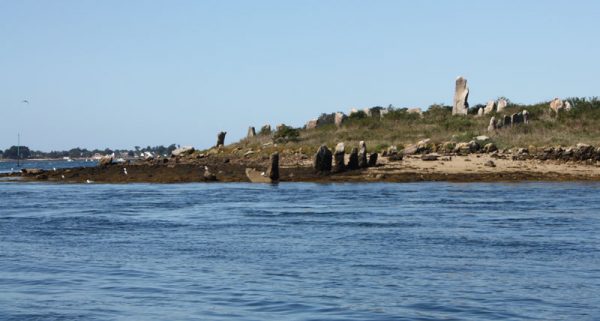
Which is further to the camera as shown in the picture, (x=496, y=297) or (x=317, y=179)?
(x=317, y=179)

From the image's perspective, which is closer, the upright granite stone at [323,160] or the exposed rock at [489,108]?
the upright granite stone at [323,160]

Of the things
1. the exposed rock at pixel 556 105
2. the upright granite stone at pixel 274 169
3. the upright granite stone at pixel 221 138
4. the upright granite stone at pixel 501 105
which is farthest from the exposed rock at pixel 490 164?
the upright granite stone at pixel 221 138

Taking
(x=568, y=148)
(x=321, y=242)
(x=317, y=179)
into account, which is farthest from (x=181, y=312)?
(x=568, y=148)

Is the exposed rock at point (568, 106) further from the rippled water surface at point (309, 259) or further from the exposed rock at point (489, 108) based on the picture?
the rippled water surface at point (309, 259)

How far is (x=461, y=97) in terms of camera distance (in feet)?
255

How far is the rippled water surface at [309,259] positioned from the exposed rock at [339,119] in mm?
42041

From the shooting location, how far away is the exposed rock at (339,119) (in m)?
78.6

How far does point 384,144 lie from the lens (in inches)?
2447

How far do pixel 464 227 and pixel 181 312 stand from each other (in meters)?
12.7

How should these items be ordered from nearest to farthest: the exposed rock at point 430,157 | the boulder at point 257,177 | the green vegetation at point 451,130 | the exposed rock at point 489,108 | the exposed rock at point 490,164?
the exposed rock at point 490,164 < the boulder at point 257,177 < the exposed rock at point 430,157 < the green vegetation at point 451,130 < the exposed rock at point 489,108

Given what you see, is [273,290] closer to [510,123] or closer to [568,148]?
[568,148]

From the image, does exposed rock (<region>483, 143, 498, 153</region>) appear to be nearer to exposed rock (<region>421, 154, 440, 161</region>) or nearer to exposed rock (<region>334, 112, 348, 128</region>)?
exposed rock (<region>421, 154, 440, 161</region>)

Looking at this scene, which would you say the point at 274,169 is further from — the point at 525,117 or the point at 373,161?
the point at 525,117

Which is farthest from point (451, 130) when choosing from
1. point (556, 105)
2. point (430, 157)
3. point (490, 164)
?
point (490, 164)
